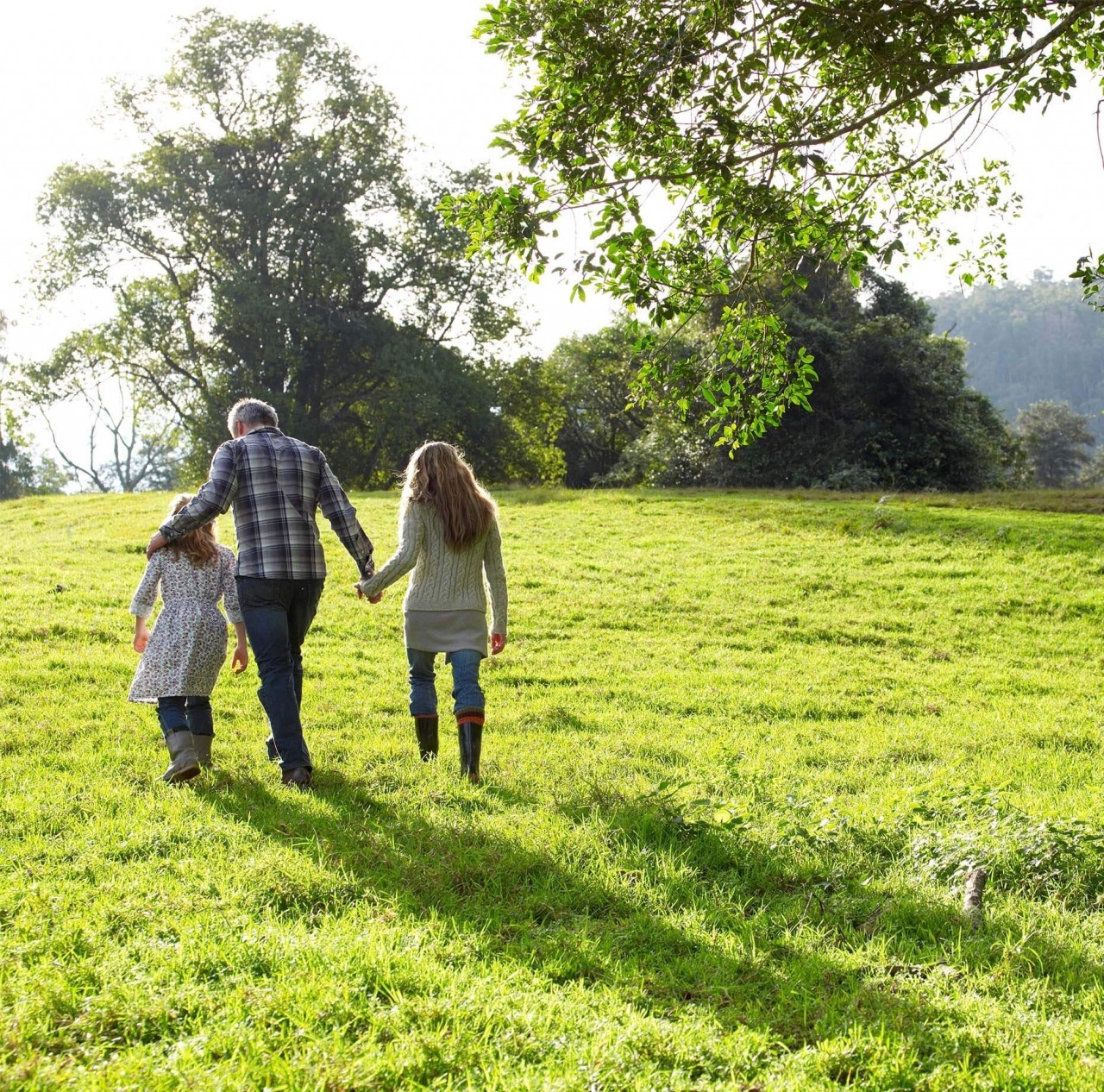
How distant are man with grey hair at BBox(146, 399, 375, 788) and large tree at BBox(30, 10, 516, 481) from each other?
31234 mm

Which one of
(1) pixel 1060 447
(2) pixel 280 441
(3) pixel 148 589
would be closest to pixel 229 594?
(3) pixel 148 589

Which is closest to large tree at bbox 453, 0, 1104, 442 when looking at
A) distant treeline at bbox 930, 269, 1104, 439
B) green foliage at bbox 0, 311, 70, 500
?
green foliage at bbox 0, 311, 70, 500

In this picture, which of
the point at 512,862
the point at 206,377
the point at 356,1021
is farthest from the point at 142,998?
the point at 206,377

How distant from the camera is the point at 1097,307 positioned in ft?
26.0

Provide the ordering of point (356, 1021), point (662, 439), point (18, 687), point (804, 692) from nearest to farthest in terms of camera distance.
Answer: point (356, 1021)
point (18, 687)
point (804, 692)
point (662, 439)

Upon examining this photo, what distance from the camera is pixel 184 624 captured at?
23.0ft

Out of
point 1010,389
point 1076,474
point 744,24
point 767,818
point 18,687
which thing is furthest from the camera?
point 1010,389

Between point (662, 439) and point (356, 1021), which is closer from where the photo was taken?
point (356, 1021)

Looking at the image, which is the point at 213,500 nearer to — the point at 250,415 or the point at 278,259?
the point at 250,415

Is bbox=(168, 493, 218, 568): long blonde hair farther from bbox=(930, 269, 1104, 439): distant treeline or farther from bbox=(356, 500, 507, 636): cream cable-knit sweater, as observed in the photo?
bbox=(930, 269, 1104, 439): distant treeline

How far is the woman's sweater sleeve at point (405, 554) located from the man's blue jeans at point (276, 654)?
0.47 m

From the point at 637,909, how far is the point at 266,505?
365 centimetres

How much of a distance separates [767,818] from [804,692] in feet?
16.7

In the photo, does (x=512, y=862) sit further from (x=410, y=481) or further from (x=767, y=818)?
(x=410, y=481)
